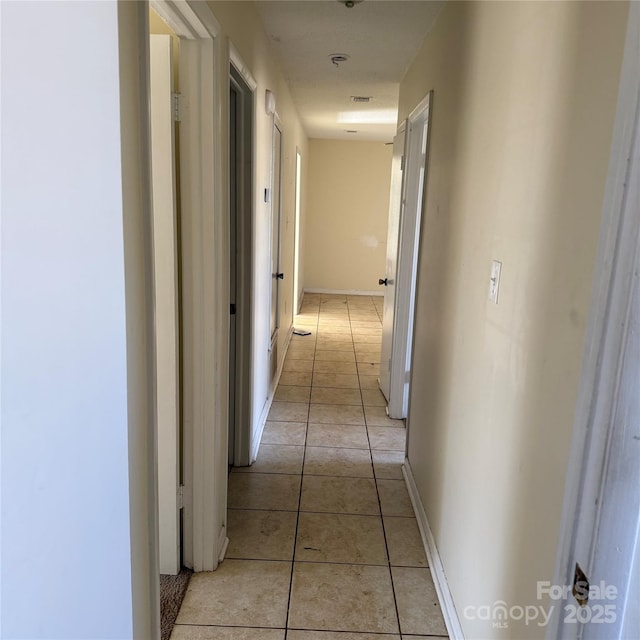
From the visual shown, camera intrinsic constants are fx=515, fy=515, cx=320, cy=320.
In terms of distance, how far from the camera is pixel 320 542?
2295 mm

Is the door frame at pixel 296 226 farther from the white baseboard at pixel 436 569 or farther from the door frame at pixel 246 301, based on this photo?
the white baseboard at pixel 436 569

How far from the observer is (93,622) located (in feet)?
3.61

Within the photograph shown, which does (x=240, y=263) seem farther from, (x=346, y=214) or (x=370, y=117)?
(x=346, y=214)

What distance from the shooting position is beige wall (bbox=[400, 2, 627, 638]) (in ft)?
3.39

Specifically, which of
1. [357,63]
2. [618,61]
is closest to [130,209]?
[618,61]

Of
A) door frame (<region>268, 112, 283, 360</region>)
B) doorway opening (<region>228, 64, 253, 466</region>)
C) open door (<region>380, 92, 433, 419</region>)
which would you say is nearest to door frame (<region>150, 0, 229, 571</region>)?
doorway opening (<region>228, 64, 253, 466</region>)

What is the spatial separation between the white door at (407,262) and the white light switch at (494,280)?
1.57 meters

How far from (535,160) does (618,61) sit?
0.38m

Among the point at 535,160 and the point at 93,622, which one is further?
the point at 535,160

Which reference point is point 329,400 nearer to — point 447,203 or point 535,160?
point 447,203

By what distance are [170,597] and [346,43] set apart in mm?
2926

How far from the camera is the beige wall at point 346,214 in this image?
8.08m

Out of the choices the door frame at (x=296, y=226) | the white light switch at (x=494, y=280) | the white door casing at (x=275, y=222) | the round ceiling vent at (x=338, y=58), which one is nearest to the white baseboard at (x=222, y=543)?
the white light switch at (x=494, y=280)

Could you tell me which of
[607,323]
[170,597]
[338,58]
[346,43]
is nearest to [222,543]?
[170,597]
